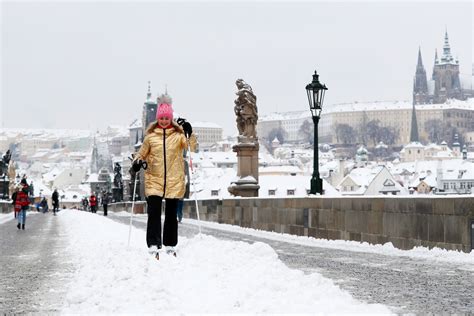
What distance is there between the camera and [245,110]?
25.2 meters

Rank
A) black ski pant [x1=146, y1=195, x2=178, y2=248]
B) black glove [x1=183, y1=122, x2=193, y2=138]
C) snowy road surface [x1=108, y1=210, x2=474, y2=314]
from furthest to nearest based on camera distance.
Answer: black glove [x1=183, y1=122, x2=193, y2=138], black ski pant [x1=146, y1=195, x2=178, y2=248], snowy road surface [x1=108, y1=210, x2=474, y2=314]

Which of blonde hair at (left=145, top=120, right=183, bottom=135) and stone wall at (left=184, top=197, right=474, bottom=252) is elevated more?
blonde hair at (left=145, top=120, right=183, bottom=135)

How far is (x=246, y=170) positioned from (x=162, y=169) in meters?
15.9

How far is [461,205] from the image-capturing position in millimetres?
10609

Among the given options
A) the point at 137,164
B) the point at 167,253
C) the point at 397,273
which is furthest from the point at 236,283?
the point at 137,164

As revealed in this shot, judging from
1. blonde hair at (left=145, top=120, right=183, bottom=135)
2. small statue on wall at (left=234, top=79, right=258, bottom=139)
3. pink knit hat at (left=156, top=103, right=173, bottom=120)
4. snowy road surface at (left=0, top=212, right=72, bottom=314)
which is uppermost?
small statue on wall at (left=234, top=79, right=258, bottom=139)

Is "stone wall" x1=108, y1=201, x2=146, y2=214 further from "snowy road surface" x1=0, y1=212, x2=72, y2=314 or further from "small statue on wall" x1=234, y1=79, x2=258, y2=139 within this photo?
"snowy road surface" x1=0, y1=212, x2=72, y2=314

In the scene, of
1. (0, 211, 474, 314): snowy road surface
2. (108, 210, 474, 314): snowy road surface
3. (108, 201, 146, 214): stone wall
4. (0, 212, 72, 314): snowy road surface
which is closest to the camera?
(0, 211, 474, 314): snowy road surface

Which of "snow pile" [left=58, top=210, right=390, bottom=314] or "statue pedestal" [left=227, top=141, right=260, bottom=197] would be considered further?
"statue pedestal" [left=227, top=141, right=260, bottom=197]

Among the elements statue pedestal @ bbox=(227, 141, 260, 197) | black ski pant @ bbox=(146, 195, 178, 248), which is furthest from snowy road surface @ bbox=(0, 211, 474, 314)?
statue pedestal @ bbox=(227, 141, 260, 197)

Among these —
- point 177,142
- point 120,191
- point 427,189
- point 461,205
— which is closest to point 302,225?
point 461,205

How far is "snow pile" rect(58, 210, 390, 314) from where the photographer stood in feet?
18.4

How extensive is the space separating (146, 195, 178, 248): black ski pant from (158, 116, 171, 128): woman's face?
0.82m

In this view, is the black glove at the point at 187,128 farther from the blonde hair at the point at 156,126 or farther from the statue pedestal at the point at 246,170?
the statue pedestal at the point at 246,170
